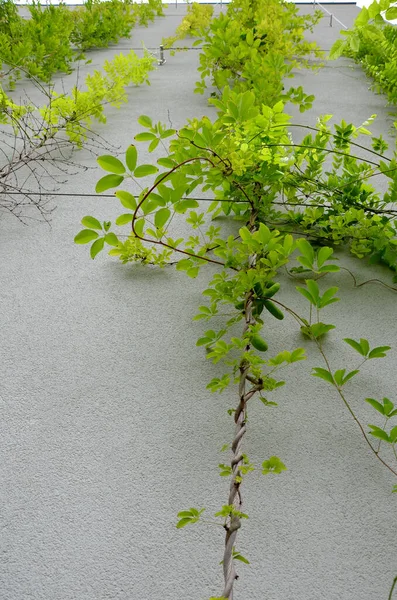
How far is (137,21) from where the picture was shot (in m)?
5.32

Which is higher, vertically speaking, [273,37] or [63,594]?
[273,37]

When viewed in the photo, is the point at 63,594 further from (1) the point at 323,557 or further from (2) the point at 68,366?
(2) the point at 68,366

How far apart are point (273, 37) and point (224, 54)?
373 millimetres

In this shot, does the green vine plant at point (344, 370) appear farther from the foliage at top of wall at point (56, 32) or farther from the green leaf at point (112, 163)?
the foliage at top of wall at point (56, 32)

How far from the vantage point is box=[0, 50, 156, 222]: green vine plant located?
6.64ft

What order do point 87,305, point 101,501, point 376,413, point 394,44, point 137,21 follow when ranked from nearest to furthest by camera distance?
point 101,501 < point 376,413 < point 87,305 < point 394,44 < point 137,21

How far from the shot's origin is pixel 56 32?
3520 millimetres

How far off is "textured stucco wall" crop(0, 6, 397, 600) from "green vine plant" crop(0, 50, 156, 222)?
391 mm

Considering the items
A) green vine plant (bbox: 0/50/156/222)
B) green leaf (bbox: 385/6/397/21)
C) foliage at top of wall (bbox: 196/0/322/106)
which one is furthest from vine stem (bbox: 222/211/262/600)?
foliage at top of wall (bbox: 196/0/322/106)

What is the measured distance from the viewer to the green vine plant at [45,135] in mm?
2025

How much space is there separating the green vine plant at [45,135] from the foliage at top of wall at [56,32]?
277 mm

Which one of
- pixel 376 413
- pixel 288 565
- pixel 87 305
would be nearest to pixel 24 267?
pixel 87 305

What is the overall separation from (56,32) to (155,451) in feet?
9.84

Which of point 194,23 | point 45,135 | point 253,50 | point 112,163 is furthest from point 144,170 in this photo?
point 194,23
